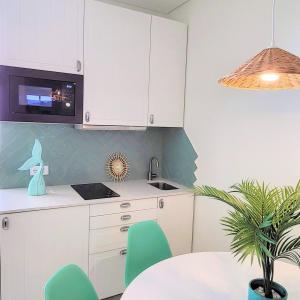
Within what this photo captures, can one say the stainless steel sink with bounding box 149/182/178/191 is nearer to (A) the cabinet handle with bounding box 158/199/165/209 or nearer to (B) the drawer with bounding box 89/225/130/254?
(A) the cabinet handle with bounding box 158/199/165/209

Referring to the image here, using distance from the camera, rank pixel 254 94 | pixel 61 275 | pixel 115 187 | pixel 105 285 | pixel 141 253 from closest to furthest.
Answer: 1. pixel 61 275
2. pixel 141 253
3. pixel 254 94
4. pixel 105 285
5. pixel 115 187

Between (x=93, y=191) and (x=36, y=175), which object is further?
(x=93, y=191)

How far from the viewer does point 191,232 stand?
2.67 metres

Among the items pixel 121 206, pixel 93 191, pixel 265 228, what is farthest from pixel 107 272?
pixel 265 228

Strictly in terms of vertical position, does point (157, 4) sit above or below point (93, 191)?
above

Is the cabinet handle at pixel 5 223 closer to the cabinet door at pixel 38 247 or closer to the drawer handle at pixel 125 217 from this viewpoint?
the cabinet door at pixel 38 247

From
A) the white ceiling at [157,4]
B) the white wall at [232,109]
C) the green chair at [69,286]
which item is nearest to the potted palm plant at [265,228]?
the green chair at [69,286]

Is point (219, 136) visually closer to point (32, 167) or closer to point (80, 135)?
point (80, 135)

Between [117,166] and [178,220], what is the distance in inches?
32.1

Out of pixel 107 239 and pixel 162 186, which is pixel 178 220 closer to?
pixel 162 186

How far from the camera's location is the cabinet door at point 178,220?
2.46m

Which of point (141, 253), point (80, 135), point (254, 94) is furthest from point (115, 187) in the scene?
point (254, 94)

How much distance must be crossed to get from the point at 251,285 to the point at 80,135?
200cm

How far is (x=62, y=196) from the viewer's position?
223 centimetres
